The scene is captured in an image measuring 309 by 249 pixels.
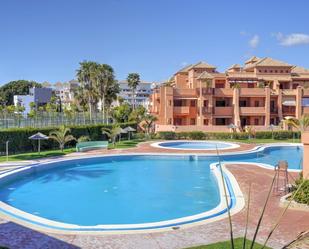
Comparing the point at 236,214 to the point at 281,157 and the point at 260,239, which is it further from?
the point at 281,157

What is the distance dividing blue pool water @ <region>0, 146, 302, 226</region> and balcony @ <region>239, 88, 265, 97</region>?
24.5 meters

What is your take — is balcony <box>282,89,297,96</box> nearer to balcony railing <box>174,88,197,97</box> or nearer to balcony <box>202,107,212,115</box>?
balcony <box>202,107,212,115</box>

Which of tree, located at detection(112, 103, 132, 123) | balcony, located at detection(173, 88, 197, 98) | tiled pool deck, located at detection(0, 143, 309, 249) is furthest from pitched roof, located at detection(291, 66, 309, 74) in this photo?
tiled pool deck, located at detection(0, 143, 309, 249)

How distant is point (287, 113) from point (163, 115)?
57.9 ft

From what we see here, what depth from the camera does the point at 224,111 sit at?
4919 cm

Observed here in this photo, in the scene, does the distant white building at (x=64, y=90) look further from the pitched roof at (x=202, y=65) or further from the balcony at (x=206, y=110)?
the balcony at (x=206, y=110)

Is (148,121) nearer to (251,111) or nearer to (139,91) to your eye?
(251,111)

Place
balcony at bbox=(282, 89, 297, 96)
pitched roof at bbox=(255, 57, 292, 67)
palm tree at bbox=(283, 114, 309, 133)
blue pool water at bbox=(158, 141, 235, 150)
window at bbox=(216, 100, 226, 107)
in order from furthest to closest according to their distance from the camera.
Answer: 1. pitched roof at bbox=(255, 57, 292, 67)
2. balcony at bbox=(282, 89, 297, 96)
3. window at bbox=(216, 100, 226, 107)
4. blue pool water at bbox=(158, 141, 235, 150)
5. palm tree at bbox=(283, 114, 309, 133)

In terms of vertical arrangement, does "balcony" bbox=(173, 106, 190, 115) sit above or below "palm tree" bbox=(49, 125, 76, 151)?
above

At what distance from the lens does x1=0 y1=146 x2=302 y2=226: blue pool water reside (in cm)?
1334

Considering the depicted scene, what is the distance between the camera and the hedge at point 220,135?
40.8 meters

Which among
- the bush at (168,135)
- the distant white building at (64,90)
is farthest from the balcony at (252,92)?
the distant white building at (64,90)

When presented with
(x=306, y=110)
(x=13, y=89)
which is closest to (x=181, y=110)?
(x=306, y=110)

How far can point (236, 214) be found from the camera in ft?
36.2
